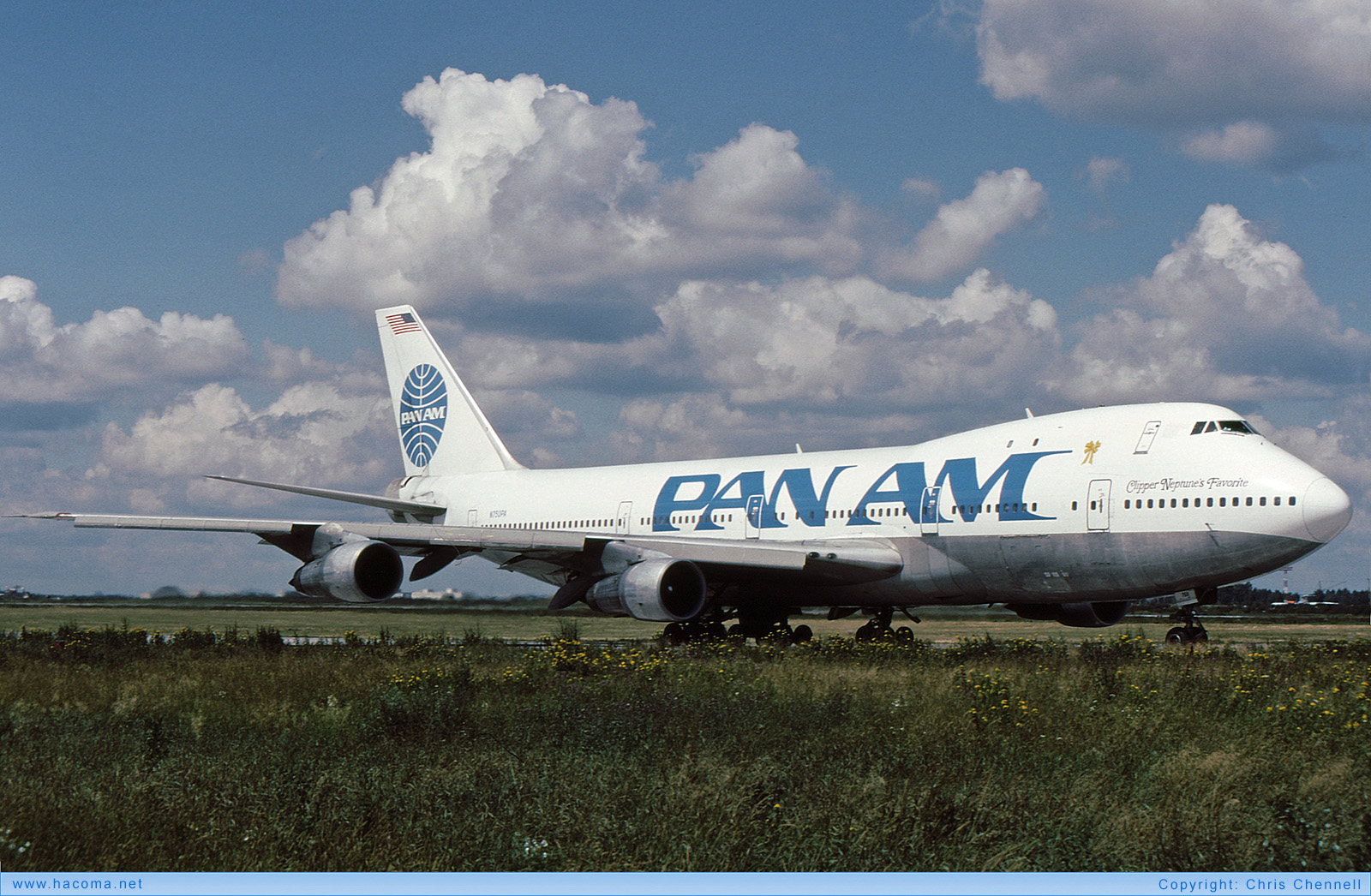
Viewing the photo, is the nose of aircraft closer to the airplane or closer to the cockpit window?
the airplane

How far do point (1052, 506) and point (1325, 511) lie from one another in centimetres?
438

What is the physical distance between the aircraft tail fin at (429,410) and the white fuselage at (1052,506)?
1136cm

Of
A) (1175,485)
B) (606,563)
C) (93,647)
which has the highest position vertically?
(1175,485)

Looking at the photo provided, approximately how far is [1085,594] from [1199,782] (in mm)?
13659

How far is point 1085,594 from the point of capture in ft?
71.7

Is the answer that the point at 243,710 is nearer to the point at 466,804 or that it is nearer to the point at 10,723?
the point at 10,723

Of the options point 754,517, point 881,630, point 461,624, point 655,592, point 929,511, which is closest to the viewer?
point 655,592

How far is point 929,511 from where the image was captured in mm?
23141

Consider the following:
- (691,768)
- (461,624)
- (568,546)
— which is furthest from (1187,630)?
(461,624)

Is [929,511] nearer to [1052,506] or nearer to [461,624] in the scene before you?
[1052,506]

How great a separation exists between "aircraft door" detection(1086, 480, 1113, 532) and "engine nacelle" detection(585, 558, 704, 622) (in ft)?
24.1

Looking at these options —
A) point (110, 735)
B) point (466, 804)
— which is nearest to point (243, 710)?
point (110, 735)

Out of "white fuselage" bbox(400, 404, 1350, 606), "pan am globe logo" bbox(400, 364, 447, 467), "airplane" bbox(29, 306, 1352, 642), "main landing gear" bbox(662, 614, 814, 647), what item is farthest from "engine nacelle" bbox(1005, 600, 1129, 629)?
"pan am globe logo" bbox(400, 364, 447, 467)

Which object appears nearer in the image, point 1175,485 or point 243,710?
point 243,710
